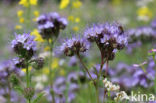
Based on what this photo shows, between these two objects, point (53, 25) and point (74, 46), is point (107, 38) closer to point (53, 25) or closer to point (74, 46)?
point (74, 46)

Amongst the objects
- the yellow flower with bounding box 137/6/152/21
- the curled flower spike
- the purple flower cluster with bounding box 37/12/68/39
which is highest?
the yellow flower with bounding box 137/6/152/21

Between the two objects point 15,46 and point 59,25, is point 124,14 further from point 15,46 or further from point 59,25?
point 15,46

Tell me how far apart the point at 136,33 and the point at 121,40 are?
8.70 ft

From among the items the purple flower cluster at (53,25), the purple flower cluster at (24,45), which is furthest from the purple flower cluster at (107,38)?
the purple flower cluster at (53,25)

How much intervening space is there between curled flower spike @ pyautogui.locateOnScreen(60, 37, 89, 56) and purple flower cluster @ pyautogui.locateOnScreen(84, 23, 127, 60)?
0.07 m

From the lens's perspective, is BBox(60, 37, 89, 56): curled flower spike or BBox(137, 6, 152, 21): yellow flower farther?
BBox(137, 6, 152, 21): yellow flower

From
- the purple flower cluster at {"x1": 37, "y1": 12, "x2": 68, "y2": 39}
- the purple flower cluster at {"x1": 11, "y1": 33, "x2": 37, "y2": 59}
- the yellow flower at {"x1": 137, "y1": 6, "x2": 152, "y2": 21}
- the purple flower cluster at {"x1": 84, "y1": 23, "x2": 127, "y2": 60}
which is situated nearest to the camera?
the purple flower cluster at {"x1": 84, "y1": 23, "x2": 127, "y2": 60}

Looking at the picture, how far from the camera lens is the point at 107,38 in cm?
216

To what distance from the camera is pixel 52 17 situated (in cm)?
315

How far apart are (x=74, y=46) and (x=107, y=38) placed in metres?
0.30

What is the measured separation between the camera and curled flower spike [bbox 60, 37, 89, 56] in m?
2.26

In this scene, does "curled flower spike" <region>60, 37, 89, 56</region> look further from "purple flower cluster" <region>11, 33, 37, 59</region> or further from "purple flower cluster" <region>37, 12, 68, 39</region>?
"purple flower cluster" <region>37, 12, 68, 39</region>

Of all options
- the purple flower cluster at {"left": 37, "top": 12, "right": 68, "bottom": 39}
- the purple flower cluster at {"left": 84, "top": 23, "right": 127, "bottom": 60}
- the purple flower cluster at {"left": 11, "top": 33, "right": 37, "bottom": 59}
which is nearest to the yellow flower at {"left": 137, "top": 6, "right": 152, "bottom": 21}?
the purple flower cluster at {"left": 37, "top": 12, "right": 68, "bottom": 39}

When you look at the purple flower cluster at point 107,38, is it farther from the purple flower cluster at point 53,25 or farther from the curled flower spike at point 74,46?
the purple flower cluster at point 53,25
